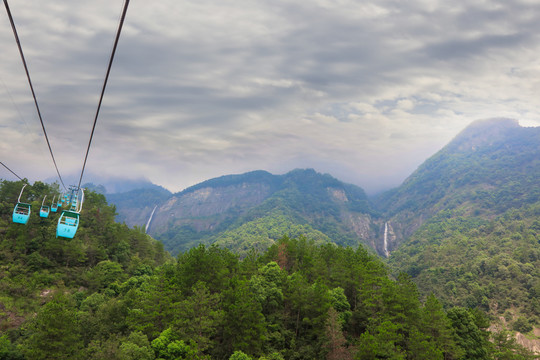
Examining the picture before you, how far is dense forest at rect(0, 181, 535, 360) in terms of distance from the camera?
127 ft

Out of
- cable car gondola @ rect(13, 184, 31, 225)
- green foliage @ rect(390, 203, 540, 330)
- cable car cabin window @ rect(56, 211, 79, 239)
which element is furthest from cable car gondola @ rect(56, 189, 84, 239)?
green foliage @ rect(390, 203, 540, 330)

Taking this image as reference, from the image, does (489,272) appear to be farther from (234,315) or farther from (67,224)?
(67,224)

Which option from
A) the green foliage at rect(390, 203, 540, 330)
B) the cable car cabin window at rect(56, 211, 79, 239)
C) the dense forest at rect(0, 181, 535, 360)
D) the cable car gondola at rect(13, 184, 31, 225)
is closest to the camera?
the cable car cabin window at rect(56, 211, 79, 239)

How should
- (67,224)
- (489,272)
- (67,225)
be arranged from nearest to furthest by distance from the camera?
(67,225), (67,224), (489,272)

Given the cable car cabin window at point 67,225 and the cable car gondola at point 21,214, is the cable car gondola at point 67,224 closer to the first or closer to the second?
the cable car cabin window at point 67,225

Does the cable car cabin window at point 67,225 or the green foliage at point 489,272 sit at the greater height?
the cable car cabin window at point 67,225

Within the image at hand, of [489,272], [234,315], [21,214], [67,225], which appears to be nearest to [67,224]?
[67,225]

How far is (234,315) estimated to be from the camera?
4322 cm

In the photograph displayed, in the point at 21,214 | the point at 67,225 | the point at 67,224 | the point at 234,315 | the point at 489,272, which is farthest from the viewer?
the point at 489,272

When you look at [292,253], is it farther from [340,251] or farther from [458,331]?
[458,331]

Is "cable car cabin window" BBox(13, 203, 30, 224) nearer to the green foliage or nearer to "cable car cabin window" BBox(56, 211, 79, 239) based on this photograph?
"cable car cabin window" BBox(56, 211, 79, 239)

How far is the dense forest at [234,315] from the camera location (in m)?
38.8

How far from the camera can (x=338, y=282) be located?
59219 mm

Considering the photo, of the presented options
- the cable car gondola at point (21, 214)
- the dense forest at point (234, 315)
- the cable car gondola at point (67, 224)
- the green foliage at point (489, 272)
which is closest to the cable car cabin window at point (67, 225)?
the cable car gondola at point (67, 224)
